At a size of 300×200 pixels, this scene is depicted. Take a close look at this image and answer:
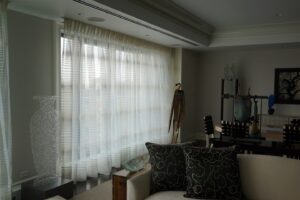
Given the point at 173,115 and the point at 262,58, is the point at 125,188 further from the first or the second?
the point at 262,58

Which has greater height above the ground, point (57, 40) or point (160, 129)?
point (57, 40)

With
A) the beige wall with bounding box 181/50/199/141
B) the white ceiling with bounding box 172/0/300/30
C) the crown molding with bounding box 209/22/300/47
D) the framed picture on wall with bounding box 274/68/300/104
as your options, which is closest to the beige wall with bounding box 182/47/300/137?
the beige wall with bounding box 181/50/199/141

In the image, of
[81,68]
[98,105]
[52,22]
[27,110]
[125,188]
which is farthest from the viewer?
[98,105]

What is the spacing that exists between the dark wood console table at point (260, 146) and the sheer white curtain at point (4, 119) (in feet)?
8.53

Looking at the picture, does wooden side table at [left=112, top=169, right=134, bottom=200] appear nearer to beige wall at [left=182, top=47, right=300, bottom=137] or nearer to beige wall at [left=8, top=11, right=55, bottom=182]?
beige wall at [left=8, top=11, right=55, bottom=182]

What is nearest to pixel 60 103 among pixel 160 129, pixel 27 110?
pixel 27 110

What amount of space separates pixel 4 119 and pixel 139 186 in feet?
5.53

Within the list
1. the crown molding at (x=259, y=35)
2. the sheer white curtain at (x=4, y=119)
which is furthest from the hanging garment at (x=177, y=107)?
the sheer white curtain at (x=4, y=119)

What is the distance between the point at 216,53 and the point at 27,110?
5.08 meters

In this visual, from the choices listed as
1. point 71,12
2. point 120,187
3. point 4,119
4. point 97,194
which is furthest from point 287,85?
point 4,119

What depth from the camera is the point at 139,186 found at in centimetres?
242

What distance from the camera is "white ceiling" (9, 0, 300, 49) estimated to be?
3.30 meters

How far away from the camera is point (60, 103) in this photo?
3814mm

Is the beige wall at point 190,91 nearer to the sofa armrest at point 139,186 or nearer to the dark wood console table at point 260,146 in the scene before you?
the dark wood console table at point 260,146
